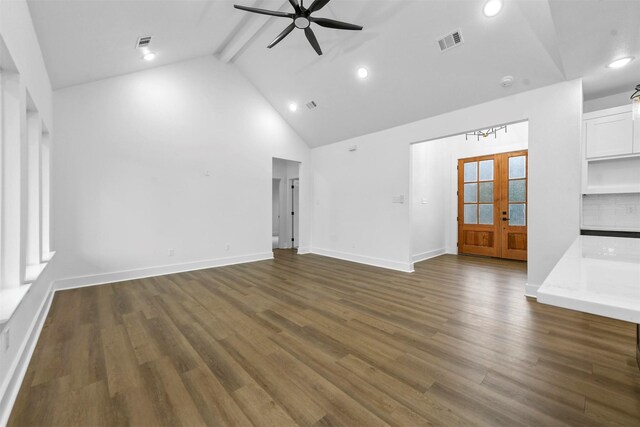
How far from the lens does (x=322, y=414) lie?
148 cm

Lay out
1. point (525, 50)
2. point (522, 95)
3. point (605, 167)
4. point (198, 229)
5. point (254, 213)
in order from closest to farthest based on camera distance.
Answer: point (525, 50) < point (605, 167) < point (522, 95) < point (198, 229) < point (254, 213)

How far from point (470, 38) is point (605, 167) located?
237cm

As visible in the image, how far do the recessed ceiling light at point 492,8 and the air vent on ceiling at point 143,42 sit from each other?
13.9ft

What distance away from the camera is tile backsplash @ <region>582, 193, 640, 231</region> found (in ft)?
10.4

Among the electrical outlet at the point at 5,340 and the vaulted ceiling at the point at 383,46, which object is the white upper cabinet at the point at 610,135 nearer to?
the vaulted ceiling at the point at 383,46

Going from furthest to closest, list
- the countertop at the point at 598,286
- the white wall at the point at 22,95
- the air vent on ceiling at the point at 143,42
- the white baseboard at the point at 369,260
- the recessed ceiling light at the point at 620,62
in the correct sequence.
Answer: the white baseboard at the point at 369,260, the air vent on ceiling at the point at 143,42, the recessed ceiling light at the point at 620,62, the white wall at the point at 22,95, the countertop at the point at 598,286

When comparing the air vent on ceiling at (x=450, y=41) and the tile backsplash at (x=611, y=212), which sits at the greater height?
the air vent on ceiling at (x=450, y=41)

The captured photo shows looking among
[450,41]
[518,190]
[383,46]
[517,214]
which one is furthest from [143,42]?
[517,214]


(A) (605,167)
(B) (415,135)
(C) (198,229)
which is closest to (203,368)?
(C) (198,229)

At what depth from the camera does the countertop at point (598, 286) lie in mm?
744

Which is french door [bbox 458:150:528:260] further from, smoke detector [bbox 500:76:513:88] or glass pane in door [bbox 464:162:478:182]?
smoke detector [bbox 500:76:513:88]

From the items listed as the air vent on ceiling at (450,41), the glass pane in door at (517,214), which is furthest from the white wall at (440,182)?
the air vent on ceiling at (450,41)

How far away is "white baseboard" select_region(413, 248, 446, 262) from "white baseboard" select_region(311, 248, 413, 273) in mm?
943

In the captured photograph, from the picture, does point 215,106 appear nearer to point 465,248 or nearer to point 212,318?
point 212,318
